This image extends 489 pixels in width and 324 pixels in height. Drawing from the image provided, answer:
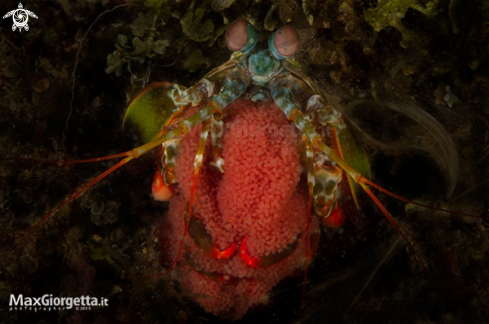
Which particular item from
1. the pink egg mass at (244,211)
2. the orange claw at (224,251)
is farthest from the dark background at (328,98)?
the orange claw at (224,251)

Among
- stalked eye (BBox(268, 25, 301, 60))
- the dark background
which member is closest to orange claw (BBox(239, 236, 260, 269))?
the dark background

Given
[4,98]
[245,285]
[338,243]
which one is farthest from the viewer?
[338,243]

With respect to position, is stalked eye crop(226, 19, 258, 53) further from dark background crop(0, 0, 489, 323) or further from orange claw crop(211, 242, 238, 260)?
orange claw crop(211, 242, 238, 260)

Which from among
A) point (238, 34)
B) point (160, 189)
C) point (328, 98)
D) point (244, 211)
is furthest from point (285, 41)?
point (160, 189)

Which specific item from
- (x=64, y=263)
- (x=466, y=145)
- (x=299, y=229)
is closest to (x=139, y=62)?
(x=64, y=263)

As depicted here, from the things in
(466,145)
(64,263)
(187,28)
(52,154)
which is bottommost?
(64,263)

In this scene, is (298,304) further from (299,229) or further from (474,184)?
(474,184)

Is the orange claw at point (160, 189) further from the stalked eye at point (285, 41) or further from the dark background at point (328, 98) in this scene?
the stalked eye at point (285, 41)

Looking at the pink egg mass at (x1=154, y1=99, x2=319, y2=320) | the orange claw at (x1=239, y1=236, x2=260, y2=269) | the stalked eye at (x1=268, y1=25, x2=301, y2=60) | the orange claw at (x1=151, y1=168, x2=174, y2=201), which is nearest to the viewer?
the stalked eye at (x1=268, y1=25, x2=301, y2=60)
